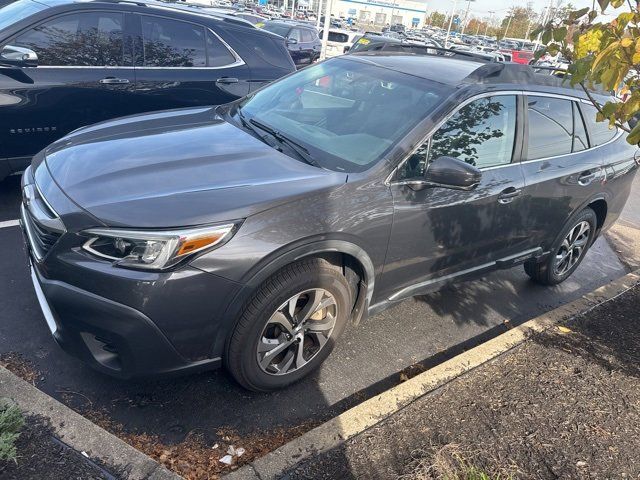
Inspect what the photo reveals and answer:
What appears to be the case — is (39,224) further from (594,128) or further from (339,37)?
(339,37)

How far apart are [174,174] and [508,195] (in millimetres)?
2211

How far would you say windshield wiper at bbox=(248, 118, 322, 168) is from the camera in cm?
297

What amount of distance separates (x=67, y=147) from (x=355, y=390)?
225cm

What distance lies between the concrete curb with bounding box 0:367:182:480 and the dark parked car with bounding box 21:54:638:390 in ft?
0.87

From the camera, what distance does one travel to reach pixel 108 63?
496 cm

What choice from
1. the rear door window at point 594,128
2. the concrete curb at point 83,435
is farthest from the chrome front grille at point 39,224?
the rear door window at point 594,128

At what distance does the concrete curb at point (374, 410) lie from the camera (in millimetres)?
2250

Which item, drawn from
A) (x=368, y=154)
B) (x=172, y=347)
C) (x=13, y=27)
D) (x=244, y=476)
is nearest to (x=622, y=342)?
(x=368, y=154)

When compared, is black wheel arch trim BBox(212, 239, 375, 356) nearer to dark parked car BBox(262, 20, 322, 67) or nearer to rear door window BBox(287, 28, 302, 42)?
dark parked car BBox(262, 20, 322, 67)

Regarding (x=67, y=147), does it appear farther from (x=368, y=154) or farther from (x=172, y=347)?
(x=368, y=154)

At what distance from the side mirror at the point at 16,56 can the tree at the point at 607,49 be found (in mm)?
4106

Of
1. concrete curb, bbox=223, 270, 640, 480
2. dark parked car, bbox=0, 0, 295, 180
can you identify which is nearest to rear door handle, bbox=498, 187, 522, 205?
concrete curb, bbox=223, 270, 640, 480

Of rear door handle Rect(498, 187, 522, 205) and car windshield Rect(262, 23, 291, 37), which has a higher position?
rear door handle Rect(498, 187, 522, 205)

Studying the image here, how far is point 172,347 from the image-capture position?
237 cm
